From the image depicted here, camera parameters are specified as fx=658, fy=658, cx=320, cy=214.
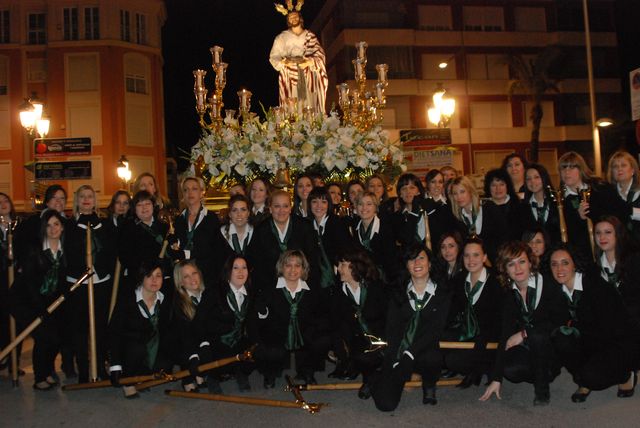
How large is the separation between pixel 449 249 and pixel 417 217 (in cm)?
92

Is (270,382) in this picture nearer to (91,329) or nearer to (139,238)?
(91,329)

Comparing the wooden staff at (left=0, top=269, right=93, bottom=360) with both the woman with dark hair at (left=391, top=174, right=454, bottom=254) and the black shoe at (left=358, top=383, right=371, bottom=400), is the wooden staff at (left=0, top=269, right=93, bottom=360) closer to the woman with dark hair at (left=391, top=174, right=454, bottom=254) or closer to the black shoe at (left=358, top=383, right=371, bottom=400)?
the black shoe at (left=358, top=383, right=371, bottom=400)

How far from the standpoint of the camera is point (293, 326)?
6078 millimetres

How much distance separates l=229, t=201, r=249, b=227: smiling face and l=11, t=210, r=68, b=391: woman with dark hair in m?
1.65

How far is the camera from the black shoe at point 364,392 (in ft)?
17.5

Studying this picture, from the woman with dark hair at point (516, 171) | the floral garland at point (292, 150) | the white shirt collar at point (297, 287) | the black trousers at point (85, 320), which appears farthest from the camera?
the floral garland at point (292, 150)

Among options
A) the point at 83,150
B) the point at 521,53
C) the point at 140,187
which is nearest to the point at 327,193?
the point at 140,187

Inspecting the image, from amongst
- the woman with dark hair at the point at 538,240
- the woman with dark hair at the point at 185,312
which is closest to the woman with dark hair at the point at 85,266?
the woman with dark hair at the point at 185,312

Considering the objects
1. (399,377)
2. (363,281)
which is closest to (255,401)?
(399,377)

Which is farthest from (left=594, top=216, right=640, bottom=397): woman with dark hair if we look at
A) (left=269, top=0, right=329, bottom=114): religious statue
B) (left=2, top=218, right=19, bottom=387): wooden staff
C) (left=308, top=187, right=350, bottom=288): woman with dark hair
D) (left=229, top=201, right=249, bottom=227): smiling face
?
(left=2, top=218, right=19, bottom=387): wooden staff

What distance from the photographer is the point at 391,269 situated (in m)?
6.69

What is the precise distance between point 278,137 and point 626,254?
3849 mm

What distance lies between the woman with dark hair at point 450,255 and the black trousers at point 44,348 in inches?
143

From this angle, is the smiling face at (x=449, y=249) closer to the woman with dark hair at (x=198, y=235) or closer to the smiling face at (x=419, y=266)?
the smiling face at (x=419, y=266)
